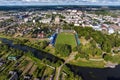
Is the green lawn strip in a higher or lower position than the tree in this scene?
lower

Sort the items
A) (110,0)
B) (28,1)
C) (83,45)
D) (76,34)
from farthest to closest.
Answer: (110,0) < (28,1) < (76,34) < (83,45)

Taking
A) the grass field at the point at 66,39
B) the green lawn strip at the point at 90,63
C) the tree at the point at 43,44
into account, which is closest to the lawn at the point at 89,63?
the green lawn strip at the point at 90,63

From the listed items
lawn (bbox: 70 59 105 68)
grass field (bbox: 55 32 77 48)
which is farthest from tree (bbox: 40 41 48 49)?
lawn (bbox: 70 59 105 68)

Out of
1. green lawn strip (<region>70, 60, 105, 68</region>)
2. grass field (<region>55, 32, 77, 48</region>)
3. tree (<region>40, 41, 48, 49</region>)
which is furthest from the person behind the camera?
grass field (<region>55, 32, 77, 48</region>)

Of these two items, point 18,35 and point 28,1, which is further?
point 28,1

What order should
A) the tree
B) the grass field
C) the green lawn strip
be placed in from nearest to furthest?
the green lawn strip < the tree < the grass field

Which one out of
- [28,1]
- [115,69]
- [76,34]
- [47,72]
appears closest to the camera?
[47,72]

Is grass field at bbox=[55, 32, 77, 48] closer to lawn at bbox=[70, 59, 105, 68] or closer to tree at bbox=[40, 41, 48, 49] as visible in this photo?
tree at bbox=[40, 41, 48, 49]

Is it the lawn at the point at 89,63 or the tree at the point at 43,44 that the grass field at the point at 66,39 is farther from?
the lawn at the point at 89,63

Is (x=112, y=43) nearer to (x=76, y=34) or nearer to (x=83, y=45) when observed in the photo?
(x=83, y=45)

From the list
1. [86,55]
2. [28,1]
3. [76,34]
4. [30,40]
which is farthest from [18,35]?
[28,1]
